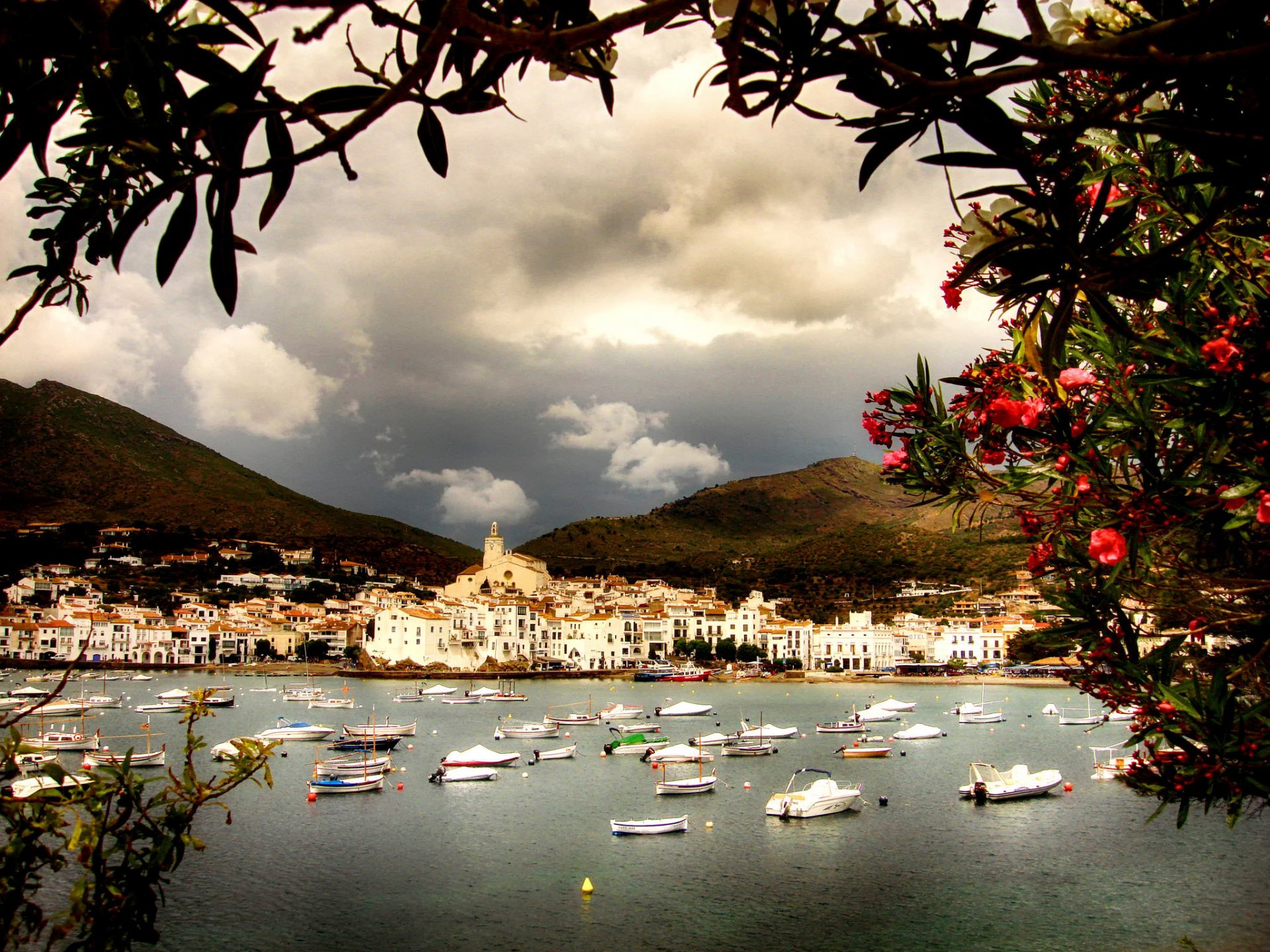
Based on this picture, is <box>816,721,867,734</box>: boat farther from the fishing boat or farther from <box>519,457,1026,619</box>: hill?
<box>519,457,1026,619</box>: hill

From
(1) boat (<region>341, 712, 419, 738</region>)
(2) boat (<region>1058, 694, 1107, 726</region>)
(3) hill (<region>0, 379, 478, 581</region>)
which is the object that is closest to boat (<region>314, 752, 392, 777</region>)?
(1) boat (<region>341, 712, 419, 738</region>)

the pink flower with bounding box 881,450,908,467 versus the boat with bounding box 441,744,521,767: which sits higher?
the pink flower with bounding box 881,450,908,467

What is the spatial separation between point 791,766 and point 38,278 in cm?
3757

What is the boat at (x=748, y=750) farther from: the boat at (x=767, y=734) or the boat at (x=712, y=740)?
the boat at (x=767, y=734)

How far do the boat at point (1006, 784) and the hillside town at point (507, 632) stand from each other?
2421 inches

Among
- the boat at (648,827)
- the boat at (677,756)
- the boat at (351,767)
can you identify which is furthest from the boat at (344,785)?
the boat at (648,827)

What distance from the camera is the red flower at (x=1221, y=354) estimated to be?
112 inches

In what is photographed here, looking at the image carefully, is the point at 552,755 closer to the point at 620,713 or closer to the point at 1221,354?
the point at 620,713

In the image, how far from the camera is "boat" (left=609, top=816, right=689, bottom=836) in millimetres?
24750

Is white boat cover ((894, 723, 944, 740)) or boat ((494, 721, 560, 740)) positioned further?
boat ((494, 721, 560, 740))

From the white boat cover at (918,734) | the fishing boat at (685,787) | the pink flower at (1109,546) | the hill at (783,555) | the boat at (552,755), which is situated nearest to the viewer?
the pink flower at (1109,546)

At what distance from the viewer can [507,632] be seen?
315 feet

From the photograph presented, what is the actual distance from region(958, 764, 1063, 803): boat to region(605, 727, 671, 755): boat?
13.8m

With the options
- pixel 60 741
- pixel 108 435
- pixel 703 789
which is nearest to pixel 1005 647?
pixel 703 789
